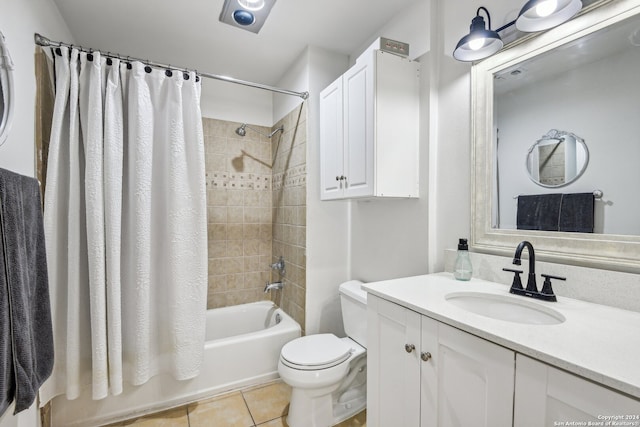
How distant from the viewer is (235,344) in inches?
75.3

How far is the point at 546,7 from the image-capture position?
3.15 ft

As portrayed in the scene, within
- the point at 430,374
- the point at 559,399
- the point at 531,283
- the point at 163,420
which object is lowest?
the point at 163,420

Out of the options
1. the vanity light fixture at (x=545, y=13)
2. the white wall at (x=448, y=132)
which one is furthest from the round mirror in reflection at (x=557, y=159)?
the vanity light fixture at (x=545, y=13)

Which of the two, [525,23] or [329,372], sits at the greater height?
[525,23]

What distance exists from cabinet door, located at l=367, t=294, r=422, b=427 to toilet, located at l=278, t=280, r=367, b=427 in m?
0.39

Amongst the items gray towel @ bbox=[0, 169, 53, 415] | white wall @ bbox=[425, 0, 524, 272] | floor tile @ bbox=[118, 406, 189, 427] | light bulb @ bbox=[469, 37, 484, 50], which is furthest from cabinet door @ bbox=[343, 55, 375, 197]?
floor tile @ bbox=[118, 406, 189, 427]

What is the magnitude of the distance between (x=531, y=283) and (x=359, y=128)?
1074mm

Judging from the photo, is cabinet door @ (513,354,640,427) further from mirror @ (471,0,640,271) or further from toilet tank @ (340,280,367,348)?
toilet tank @ (340,280,367,348)

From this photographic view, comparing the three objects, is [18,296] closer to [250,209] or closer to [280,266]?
[280,266]

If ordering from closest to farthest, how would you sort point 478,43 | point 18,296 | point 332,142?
point 18,296 → point 478,43 → point 332,142

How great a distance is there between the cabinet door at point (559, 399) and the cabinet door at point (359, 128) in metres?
0.99

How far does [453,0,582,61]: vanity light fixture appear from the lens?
94 centimetres

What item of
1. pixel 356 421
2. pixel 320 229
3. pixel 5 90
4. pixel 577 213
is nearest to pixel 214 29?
pixel 5 90

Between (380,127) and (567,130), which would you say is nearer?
(567,130)
